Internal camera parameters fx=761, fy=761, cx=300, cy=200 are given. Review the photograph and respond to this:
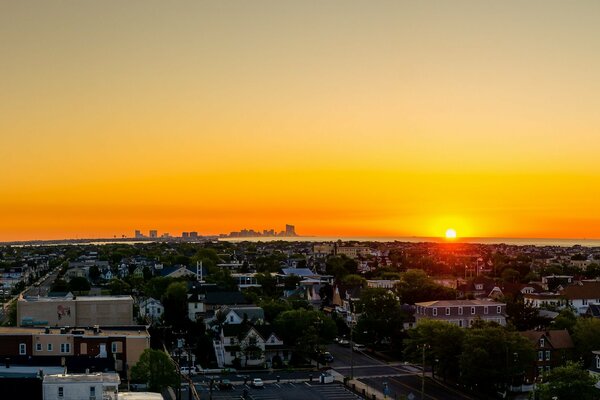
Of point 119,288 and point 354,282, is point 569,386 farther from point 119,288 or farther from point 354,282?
point 119,288

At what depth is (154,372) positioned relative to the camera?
1492 inches

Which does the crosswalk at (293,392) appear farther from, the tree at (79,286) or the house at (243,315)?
the tree at (79,286)

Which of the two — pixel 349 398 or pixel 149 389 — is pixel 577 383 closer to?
pixel 349 398

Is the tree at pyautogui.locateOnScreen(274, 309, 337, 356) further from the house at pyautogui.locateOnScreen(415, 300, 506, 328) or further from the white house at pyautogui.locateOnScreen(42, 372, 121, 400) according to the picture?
the white house at pyautogui.locateOnScreen(42, 372, 121, 400)

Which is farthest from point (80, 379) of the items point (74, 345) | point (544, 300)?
point (544, 300)

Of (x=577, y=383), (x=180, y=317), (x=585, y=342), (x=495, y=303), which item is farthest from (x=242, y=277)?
(x=577, y=383)

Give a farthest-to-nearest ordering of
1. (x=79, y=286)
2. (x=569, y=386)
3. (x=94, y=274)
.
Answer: (x=94, y=274) → (x=79, y=286) → (x=569, y=386)

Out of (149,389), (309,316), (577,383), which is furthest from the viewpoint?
(309,316)

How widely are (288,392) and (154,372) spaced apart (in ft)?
34.0

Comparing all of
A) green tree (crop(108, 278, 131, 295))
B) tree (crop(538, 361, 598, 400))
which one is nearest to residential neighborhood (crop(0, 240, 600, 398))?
tree (crop(538, 361, 598, 400))

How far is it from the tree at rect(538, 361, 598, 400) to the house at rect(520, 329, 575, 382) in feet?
35.2

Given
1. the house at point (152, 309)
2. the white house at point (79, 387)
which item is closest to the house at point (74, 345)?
the white house at point (79, 387)

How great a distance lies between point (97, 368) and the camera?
3859 cm

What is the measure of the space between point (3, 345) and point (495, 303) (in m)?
40.4
